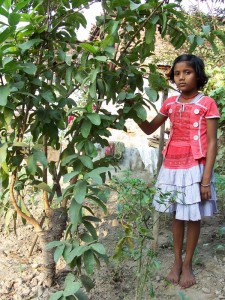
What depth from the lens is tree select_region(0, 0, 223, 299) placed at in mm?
1333

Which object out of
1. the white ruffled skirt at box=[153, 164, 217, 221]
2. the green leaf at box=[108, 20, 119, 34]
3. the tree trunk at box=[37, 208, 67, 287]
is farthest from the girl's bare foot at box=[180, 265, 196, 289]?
the green leaf at box=[108, 20, 119, 34]

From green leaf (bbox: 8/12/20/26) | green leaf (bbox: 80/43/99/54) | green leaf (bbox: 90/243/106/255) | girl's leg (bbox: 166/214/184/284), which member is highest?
green leaf (bbox: 8/12/20/26)

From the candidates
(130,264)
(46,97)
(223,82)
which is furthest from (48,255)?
(223,82)

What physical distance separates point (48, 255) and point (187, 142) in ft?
3.04

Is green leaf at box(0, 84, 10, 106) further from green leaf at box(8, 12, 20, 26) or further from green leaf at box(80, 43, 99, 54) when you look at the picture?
green leaf at box(80, 43, 99, 54)

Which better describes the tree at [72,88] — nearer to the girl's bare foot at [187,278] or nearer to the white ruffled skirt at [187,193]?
the white ruffled skirt at [187,193]

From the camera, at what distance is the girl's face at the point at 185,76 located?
1.87 metres

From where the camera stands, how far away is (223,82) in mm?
3016

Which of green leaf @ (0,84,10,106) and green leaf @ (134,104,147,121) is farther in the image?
green leaf @ (134,104,147,121)

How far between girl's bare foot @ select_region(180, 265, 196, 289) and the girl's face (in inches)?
38.3

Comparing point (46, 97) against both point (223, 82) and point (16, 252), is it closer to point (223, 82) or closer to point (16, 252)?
point (16, 252)

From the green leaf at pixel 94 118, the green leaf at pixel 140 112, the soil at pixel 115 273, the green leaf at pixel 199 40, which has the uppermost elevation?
the green leaf at pixel 199 40

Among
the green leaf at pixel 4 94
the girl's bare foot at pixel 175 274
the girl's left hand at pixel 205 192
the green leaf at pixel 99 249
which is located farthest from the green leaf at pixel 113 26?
the girl's bare foot at pixel 175 274

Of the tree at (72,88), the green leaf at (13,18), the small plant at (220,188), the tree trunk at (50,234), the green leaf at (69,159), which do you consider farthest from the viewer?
the small plant at (220,188)
